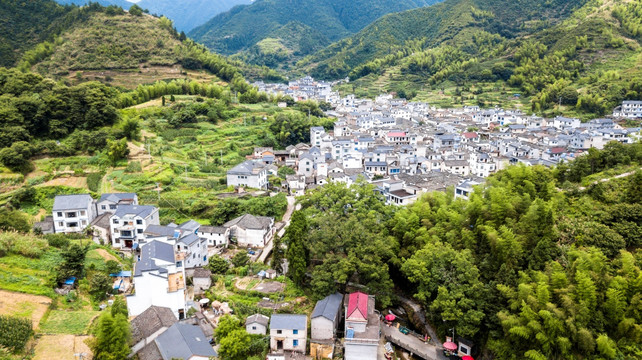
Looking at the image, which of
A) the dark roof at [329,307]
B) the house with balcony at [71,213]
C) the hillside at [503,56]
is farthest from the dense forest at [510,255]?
the hillside at [503,56]

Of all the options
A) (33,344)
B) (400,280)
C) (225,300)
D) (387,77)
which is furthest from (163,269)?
(387,77)

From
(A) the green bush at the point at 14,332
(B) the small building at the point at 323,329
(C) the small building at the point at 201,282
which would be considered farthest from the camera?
(C) the small building at the point at 201,282

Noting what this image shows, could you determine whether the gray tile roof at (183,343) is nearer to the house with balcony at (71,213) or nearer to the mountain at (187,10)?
the house with balcony at (71,213)

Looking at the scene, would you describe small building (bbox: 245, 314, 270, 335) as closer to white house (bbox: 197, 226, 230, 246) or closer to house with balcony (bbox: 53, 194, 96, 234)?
white house (bbox: 197, 226, 230, 246)

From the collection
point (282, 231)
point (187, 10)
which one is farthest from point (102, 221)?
point (187, 10)

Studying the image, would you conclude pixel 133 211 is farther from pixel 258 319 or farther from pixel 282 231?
pixel 258 319

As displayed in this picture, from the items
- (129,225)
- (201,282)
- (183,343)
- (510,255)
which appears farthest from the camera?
(129,225)

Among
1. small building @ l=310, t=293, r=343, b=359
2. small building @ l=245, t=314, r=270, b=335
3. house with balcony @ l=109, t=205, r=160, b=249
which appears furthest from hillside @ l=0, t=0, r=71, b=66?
small building @ l=310, t=293, r=343, b=359
